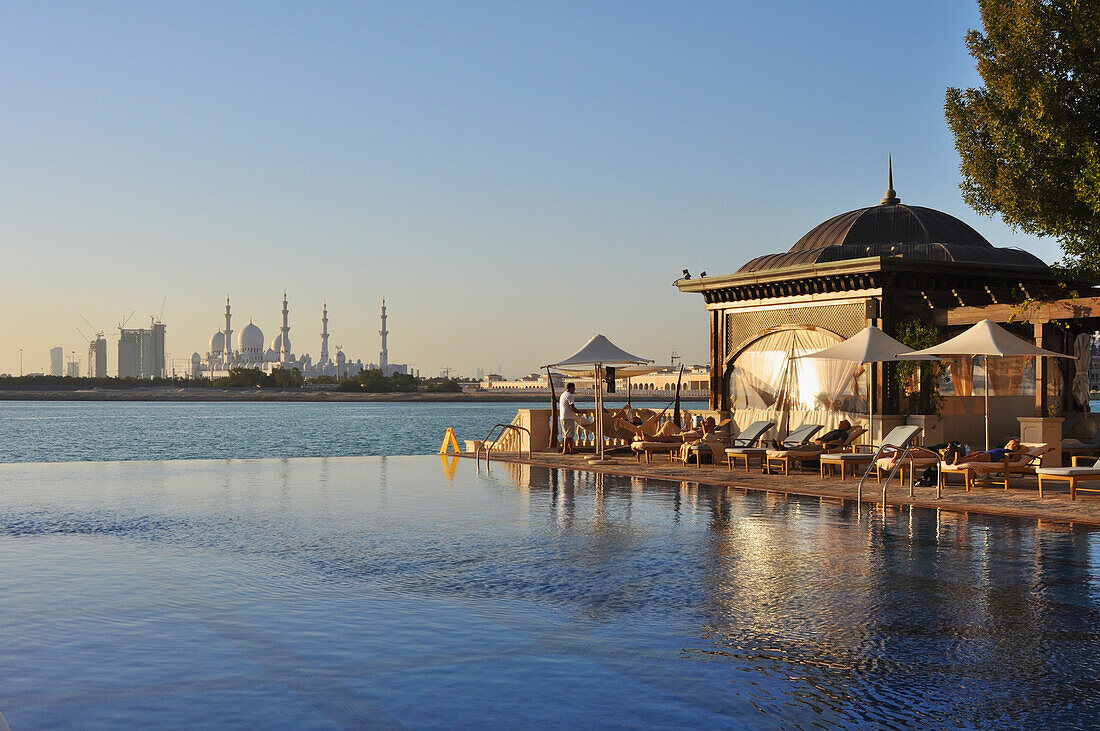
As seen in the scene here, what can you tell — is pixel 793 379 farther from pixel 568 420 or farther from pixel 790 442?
pixel 568 420

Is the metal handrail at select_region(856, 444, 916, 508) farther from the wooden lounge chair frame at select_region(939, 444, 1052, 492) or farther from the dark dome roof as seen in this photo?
the dark dome roof

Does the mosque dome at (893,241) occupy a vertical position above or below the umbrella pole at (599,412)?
above

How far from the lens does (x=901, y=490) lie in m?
16.5

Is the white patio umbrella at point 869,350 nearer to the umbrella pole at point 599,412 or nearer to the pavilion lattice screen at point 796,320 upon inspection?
the pavilion lattice screen at point 796,320

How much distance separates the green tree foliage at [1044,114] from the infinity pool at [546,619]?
19.1 ft

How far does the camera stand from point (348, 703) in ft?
17.9

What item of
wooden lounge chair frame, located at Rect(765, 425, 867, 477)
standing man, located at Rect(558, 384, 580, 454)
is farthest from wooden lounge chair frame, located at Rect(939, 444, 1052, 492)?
standing man, located at Rect(558, 384, 580, 454)

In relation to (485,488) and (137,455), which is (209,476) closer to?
(485,488)

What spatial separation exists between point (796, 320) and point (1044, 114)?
26.7ft

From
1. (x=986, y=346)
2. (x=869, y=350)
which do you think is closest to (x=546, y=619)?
(x=986, y=346)

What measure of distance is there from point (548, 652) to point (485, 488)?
11.2 m

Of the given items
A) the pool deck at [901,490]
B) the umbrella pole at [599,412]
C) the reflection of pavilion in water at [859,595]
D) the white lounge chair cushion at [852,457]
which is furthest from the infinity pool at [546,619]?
the umbrella pole at [599,412]

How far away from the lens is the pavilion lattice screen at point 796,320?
71.4 ft

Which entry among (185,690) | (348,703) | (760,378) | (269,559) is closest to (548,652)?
(348,703)
